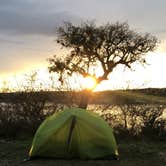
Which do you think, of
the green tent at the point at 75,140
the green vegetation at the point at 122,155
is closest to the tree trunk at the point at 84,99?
the green vegetation at the point at 122,155

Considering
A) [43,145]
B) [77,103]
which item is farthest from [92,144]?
[77,103]

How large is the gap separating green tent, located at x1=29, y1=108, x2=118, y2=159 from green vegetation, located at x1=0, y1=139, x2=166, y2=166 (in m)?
0.24

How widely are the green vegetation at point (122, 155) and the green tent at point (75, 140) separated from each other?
242mm

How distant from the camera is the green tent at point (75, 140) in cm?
1377

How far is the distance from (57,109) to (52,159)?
4.94m

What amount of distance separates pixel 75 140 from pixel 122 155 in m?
1.39

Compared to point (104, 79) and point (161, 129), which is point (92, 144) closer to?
point (161, 129)

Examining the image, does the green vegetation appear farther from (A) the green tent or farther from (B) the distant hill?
(B) the distant hill

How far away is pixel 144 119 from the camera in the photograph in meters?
17.6

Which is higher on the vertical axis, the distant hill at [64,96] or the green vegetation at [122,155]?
the distant hill at [64,96]

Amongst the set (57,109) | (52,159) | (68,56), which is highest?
(68,56)

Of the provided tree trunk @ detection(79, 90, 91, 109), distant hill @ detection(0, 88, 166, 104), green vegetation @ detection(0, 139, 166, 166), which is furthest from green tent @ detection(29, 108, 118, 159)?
tree trunk @ detection(79, 90, 91, 109)

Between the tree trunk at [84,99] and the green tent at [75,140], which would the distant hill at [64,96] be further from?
the green tent at [75,140]

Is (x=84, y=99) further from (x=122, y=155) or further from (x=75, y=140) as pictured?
(x=75, y=140)
